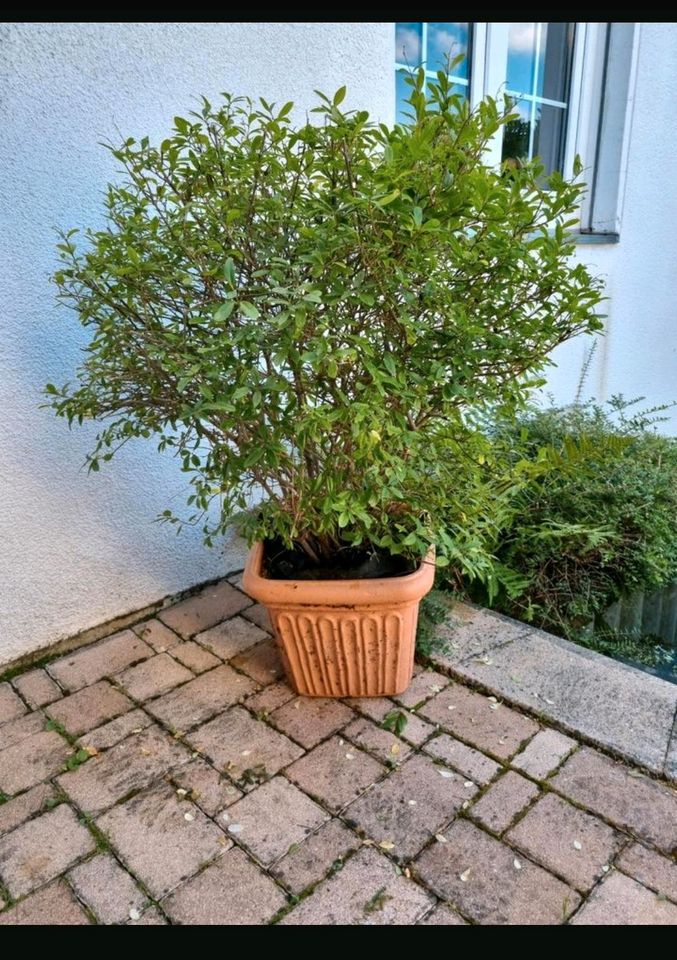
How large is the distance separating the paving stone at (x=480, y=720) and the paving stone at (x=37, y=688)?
3.98 feet

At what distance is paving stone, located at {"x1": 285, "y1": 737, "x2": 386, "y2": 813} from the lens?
1562mm

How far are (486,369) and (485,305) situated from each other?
177 mm

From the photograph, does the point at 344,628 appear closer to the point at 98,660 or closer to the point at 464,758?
the point at 464,758

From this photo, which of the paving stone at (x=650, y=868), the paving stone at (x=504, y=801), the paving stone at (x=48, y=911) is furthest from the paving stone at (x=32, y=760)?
the paving stone at (x=650, y=868)

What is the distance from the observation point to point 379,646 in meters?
1.79

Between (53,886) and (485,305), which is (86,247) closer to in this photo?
(485,305)

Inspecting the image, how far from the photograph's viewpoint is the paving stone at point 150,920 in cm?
127

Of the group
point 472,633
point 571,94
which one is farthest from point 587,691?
point 571,94

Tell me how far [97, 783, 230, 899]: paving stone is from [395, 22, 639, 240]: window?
3.33 metres

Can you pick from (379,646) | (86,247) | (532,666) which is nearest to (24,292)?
(86,247)

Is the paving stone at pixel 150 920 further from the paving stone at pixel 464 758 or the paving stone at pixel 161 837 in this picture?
the paving stone at pixel 464 758

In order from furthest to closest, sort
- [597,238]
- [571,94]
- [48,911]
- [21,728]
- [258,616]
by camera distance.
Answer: [597,238], [571,94], [258,616], [21,728], [48,911]

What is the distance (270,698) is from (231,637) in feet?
1.28

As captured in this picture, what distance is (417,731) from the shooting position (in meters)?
1.76
